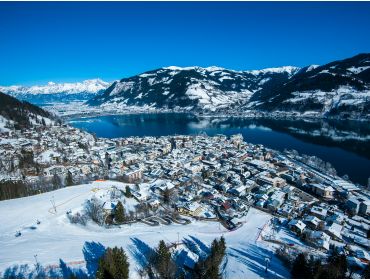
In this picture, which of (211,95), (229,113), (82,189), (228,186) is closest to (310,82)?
(229,113)

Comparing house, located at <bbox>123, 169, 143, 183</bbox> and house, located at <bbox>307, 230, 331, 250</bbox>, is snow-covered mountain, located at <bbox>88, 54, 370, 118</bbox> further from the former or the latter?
house, located at <bbox>123, 169, 143, 183</bbox>

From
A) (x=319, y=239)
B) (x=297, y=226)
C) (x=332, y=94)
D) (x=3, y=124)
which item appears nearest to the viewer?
(x=319, y=239)

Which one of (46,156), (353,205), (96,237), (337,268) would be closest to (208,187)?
(353,205)

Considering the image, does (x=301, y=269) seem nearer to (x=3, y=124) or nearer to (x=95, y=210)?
(x=95, y=210)

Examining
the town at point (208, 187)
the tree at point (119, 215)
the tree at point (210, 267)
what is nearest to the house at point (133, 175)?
the town at point (208, 187)

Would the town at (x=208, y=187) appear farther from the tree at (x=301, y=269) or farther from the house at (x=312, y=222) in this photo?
the tree at (x=301, y=269)

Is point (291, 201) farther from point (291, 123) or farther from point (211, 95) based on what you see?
point (211, 95)
